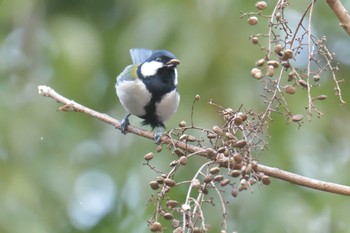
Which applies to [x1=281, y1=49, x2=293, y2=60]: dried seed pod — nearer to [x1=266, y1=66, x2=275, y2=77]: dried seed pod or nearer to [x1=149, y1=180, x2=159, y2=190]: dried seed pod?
[x1=266, y1=66, x2=275, y2=77]: dried seed pod

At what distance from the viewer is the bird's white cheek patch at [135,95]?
3592 millimetres

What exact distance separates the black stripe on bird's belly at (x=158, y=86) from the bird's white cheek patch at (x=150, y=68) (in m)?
0.02

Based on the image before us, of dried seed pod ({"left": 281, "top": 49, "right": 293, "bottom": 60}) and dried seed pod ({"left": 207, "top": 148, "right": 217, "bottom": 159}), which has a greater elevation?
dried seed pod ({"left": 281, "top": 49, "right": 293, "bottom": 60})

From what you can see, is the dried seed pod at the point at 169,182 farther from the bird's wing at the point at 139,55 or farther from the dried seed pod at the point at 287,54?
the bird's wing at the point at 139,55

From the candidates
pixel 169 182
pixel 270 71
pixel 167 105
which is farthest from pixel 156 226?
pixel 167 105

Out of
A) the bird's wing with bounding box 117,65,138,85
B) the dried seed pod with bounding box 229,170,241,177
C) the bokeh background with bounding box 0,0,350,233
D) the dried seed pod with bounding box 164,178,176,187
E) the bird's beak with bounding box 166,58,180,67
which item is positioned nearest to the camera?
the dried seed pod with bounding box 229,170,241,177

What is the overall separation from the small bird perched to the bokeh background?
0.17 metres

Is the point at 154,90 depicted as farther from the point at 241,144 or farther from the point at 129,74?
the point at 241,144

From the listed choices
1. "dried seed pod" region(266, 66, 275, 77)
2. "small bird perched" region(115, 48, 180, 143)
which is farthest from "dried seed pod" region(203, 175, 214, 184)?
"small bird perched" region(115, 48, 180, 143)

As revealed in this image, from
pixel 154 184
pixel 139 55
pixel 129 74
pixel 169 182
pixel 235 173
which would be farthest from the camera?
pixel 139 55

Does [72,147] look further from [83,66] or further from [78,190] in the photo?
[83,66]

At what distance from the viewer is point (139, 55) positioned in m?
3.99

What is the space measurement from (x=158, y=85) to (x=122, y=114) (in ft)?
2.74

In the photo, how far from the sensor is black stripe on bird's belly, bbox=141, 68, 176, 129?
3.61m
